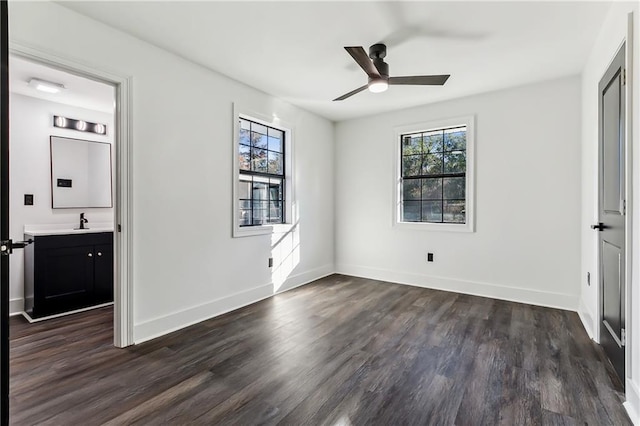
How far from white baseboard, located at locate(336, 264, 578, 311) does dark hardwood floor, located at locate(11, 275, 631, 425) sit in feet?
0.69

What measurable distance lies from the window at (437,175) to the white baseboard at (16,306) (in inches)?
181

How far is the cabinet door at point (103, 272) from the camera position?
3547 mm

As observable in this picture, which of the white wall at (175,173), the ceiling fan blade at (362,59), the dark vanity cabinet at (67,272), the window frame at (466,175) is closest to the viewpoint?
the ceiling fan blade at (362,59)

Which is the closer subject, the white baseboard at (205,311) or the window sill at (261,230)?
the white baseboard at (205,311)

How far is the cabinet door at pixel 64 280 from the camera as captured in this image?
317cm

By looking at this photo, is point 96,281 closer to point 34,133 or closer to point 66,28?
point 34,133

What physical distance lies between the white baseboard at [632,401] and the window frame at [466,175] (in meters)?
2.36

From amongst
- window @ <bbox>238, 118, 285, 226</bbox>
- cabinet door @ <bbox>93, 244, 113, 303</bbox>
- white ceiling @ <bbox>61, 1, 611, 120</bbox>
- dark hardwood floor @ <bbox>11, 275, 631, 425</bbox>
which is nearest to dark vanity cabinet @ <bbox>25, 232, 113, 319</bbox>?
cabinet door @ <bbox>93, 244, 113, 303</bbox>

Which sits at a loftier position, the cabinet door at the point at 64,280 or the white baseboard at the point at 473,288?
the cabinet door at the point at 64,280

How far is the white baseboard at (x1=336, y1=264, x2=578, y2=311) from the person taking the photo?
3.42 meters

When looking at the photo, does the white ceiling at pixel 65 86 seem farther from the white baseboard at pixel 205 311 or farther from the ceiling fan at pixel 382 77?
the ceiling fan at pixel 382 77

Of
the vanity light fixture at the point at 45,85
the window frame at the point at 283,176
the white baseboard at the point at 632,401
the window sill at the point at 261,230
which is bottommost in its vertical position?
the white baseboard at the point at 632,401

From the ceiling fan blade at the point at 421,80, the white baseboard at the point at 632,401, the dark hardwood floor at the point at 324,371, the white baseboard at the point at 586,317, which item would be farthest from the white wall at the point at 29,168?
the white baseboard at the point at 586,317

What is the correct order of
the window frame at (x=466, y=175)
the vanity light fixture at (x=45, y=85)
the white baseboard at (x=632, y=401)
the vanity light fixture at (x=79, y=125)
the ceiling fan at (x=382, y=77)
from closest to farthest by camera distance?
the white baseboard at (x=632, y=401) < the ceiling fan at (x=382, y=77) < the vanity light fixture at (x=45, y=85) < the vanity light fixture at (x=79, y=125) < the window frame at (x=466, y=175)
